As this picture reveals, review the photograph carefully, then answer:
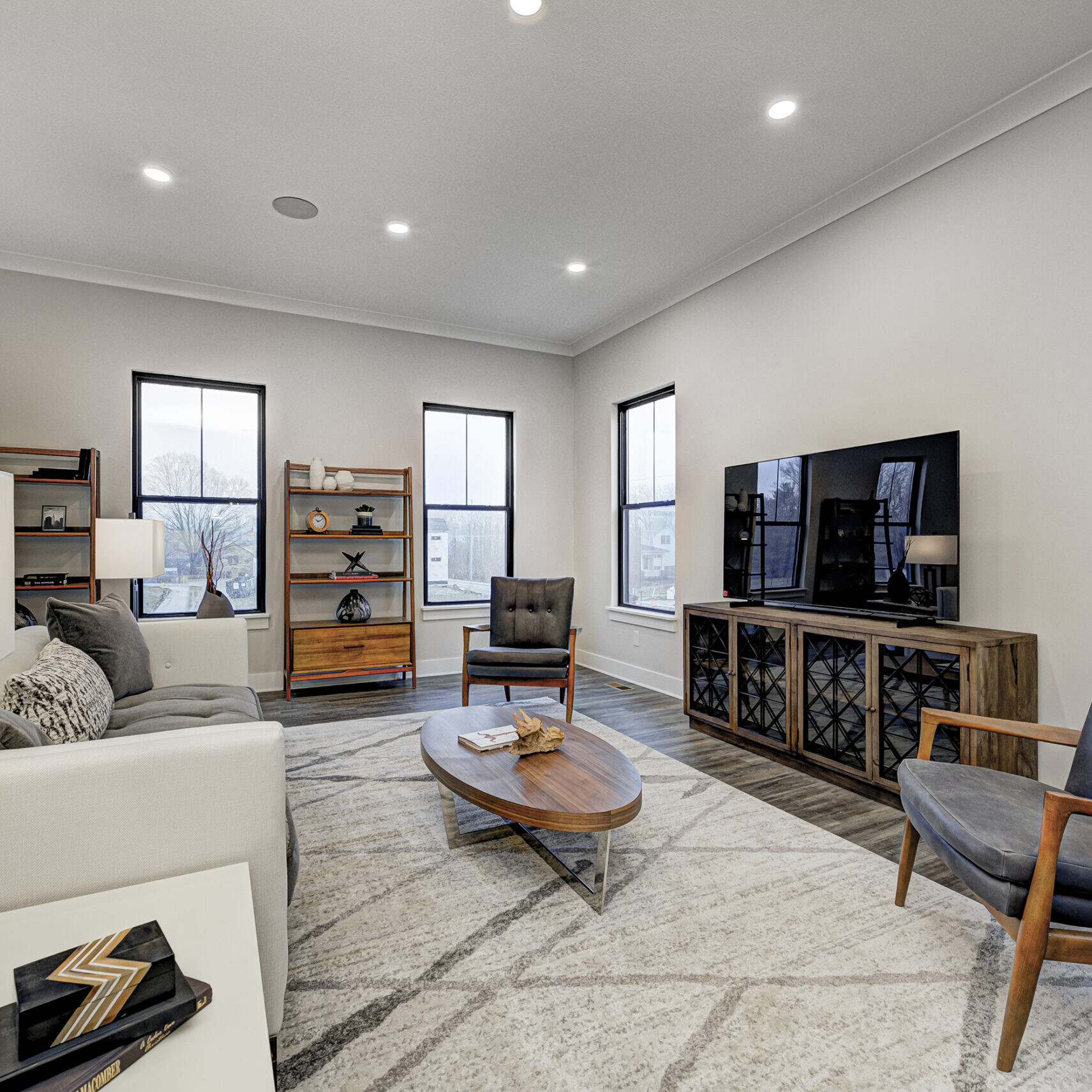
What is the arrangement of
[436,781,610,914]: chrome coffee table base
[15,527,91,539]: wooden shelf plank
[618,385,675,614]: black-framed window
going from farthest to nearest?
[618,385,675,614]: black-framed window → [15,527,91,539]: wooden shelf plank → [436,781,610,914]: chrome coffee table base

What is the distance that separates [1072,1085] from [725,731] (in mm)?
2453

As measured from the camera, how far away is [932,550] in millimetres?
2975

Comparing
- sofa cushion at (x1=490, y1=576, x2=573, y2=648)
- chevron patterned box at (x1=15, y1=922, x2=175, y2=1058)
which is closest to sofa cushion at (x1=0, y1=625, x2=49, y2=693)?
chevron patterned box at (x1=15, y1=922, x2=175, y2=1058)

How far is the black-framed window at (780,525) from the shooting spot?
11.9ft

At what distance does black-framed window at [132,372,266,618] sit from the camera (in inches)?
190

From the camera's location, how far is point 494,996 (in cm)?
168

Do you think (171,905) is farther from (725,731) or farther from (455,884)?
(725,731)

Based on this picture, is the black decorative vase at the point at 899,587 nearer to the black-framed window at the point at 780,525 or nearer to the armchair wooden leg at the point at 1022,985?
the black-framed window at the point at 780,525

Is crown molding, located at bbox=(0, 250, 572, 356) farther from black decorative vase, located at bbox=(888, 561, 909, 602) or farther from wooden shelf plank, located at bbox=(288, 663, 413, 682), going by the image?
black decorative vase, located at bbox=(888, 561, 909, 602)

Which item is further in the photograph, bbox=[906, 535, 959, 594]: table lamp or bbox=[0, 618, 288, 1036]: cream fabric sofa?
bbox=[906, 535, 959, 594]: table lamp

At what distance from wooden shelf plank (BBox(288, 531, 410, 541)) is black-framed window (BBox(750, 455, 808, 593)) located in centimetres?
280

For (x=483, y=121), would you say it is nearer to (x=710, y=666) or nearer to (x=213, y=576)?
(x=710, y=666)

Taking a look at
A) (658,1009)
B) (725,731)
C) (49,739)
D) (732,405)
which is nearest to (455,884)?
(658,1009)

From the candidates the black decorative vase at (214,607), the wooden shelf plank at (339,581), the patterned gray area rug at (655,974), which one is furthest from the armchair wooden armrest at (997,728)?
the black decorative vase at (214,607)
